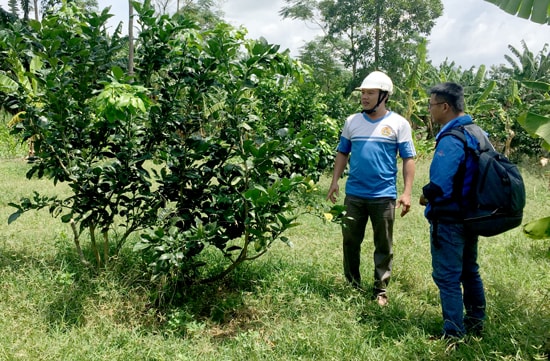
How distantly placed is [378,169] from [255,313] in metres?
1.43

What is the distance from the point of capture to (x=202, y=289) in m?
3.70

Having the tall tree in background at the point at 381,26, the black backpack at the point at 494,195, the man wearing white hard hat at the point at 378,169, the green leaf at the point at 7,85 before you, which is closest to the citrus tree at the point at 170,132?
the green leaf at the point at 7,85

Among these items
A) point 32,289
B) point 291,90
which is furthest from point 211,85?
point 291,90

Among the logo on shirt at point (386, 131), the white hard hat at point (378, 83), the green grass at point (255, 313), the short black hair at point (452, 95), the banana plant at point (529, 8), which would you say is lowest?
the green grass at point (255, 313)

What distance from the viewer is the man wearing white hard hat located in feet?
11.7

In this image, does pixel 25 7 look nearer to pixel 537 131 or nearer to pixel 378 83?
pixel 378 83

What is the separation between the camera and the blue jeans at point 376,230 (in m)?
3.61

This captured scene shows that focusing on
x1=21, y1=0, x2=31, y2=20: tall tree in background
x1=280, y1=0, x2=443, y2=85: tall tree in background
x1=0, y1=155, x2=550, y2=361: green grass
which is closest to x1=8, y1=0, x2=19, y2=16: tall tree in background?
x1=21, y1=0, x2=31, y2=20: tall tree in background

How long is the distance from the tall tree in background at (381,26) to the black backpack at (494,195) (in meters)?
20.9

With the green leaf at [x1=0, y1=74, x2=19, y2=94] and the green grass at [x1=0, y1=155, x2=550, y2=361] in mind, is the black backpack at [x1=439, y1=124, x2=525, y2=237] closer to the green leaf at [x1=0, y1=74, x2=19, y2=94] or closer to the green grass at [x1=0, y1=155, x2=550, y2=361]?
the green grass at [x1=0, y1=155, x2=550, y2=361]

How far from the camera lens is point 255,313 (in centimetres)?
344

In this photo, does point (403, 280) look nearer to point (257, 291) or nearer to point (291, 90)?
point (257, 291)

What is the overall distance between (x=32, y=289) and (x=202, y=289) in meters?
1.25

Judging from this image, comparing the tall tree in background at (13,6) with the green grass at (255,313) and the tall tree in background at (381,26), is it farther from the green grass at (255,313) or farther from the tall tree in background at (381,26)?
the green grass at (255,313)
